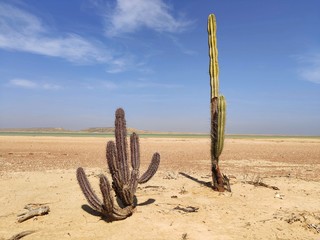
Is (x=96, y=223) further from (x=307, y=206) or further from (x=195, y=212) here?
(x=307, y=206)

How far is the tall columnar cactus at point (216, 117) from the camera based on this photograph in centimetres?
732

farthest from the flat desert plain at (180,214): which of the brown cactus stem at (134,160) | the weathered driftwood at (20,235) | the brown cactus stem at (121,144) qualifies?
the brown cactus stem at (121,144)

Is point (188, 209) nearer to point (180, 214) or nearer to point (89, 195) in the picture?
point (180, 214)

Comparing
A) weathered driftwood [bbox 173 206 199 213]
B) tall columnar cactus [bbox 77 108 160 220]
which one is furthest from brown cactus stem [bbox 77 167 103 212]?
weathered driftwood [bbox 173 206 199 213]

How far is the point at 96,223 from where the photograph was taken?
5352mm

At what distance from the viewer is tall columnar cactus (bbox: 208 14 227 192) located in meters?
7.32

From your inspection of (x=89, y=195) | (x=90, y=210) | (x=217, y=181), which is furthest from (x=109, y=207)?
(x=217, y=181)

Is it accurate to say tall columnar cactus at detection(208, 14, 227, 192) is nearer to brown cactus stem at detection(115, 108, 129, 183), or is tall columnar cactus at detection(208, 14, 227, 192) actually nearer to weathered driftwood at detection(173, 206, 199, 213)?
weathered driftwood at detection(173, 206, 199, 213)

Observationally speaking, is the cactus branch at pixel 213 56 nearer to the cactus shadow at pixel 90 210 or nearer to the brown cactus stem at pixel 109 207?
the brown cactus stem at pixel 109 207

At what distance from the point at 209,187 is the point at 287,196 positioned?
186 centimetres

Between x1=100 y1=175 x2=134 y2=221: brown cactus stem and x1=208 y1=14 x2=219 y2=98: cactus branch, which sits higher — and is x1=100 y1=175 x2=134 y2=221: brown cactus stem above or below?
below

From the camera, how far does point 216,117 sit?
24.4ft

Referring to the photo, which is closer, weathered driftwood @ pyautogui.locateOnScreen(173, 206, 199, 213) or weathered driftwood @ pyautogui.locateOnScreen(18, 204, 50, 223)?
weathered driftwood @ pyautogui.locateOnScreen(18, 204, 50, 223)

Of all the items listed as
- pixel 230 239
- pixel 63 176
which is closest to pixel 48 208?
pixel 230 239
